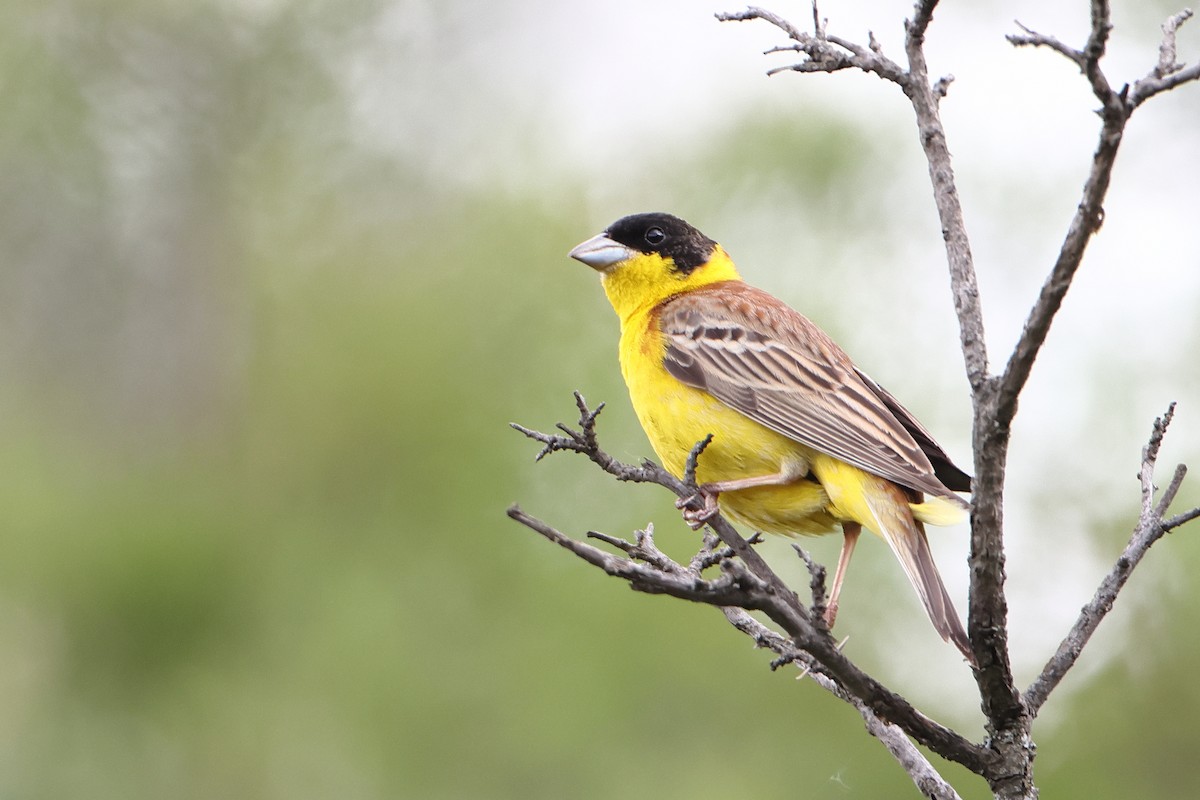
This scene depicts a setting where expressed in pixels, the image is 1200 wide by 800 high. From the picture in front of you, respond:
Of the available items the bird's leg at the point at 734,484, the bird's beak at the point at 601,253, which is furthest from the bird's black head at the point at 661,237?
the bird's leg at the point at 734,484

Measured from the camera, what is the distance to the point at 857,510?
4430 millimetres

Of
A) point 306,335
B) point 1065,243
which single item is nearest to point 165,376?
point 306,335

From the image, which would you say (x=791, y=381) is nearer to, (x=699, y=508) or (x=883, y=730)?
(x=699, y=508)

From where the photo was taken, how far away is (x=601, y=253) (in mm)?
5699

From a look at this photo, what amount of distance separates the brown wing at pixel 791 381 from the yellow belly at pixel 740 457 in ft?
0.21

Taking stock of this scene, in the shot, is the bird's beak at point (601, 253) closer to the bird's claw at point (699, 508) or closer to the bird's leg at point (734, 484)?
the bird's leg at point (734, 484)

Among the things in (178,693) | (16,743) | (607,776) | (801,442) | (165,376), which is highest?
(165,376)

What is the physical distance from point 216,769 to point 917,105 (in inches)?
291

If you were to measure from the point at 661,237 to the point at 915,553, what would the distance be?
225 cm

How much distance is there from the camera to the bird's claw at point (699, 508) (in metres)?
3.57

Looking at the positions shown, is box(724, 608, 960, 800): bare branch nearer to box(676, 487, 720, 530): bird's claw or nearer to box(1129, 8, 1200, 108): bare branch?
box(676, 487, 720, 530): bird's claw

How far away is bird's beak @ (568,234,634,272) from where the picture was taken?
18.6 ft

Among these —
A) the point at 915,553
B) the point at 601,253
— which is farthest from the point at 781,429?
the point at 601,253

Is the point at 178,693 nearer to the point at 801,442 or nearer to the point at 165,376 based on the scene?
the point at 165,376
